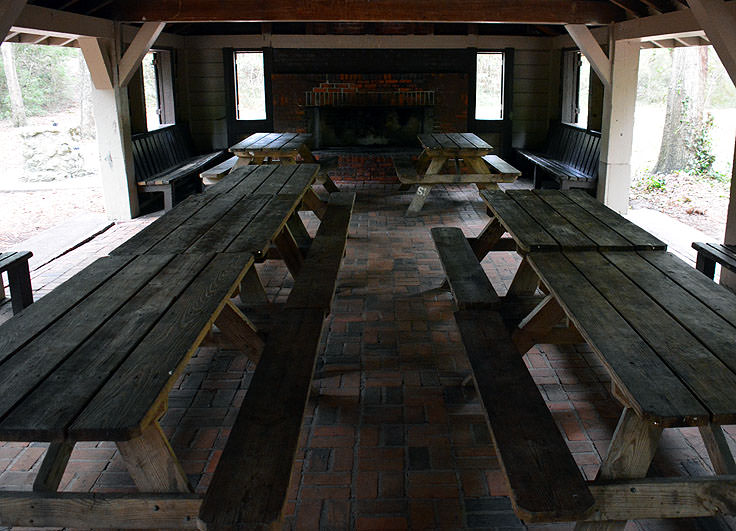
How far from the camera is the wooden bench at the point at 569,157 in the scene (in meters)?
8.25

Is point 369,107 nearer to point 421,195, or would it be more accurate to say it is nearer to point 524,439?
point 421,195

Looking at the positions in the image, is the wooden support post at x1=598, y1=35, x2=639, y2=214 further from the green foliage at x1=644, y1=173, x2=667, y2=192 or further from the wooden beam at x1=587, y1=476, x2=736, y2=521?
the wooden beam at x1=587, y1=476, x2=736, y2=521

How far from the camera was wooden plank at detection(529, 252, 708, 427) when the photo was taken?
6.18 feet

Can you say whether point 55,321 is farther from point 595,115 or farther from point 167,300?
point 595,115

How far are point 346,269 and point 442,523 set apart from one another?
135 inches

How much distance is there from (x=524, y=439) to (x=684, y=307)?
96 cm

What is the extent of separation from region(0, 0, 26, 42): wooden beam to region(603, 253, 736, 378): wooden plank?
4.39 m

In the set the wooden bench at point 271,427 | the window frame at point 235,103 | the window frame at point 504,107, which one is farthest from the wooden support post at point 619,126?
the wooden bench at point 271,427

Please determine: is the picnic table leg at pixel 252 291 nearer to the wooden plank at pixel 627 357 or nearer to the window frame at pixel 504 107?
the wooden plank at pixel 627 357

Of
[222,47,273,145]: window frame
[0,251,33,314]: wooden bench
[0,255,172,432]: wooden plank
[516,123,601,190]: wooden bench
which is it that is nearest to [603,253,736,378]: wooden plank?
[0,255,172,432]: wooden plank

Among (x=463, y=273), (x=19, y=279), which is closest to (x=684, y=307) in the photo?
(x=463, y=273)

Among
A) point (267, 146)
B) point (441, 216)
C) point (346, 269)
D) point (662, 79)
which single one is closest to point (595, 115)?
point (441, 216)

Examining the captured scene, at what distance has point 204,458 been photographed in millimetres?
2898

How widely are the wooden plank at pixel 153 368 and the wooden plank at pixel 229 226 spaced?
19.6 inches
